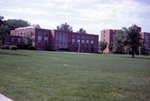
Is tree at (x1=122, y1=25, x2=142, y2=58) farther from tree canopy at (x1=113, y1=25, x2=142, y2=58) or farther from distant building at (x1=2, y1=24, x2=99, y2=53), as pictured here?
distant building at (x1=2, y1=24, x2=99, y2=53)

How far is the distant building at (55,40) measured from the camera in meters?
75.8

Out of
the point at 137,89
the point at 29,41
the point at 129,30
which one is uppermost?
the point at 129,30

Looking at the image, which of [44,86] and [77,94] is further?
[44,86]

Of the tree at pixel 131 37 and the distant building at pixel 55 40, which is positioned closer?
the tree at pixel 131 37

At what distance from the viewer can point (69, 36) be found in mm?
88375

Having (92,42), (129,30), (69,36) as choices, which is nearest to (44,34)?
(69,36)

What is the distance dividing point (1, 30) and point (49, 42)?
172ft

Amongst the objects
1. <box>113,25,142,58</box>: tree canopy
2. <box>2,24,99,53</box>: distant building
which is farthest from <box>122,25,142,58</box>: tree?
<box>2,24,99,53</box>: distant building

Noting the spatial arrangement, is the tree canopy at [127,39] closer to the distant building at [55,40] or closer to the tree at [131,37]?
the tree at [131,37]

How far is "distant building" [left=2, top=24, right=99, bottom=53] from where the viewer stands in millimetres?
75812

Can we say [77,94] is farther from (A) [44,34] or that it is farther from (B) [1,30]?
(A) [44,34]

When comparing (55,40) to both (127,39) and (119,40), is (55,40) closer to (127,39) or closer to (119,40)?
(119,40)

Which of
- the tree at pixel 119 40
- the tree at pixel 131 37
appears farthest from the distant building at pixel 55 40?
the tree at pixel 131 37

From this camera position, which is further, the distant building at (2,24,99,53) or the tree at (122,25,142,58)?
the distant building at (2,24,99,53)
